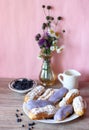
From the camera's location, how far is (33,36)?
1407mm

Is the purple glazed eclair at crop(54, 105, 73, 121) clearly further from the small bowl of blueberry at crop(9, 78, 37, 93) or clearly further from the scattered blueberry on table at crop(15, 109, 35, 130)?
the small bowl of blueberry at crop(9, 78, 37, 93)

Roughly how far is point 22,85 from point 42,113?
30 cm

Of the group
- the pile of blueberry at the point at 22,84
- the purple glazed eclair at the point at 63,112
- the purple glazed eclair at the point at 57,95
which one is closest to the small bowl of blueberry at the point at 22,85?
the pile of blueberry at the point at 22,84

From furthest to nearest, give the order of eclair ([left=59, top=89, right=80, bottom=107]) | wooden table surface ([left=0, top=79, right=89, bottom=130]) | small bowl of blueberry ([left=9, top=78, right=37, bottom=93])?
small bowl of blueberry ([left=9, top=78, right=37, bottom=93]) → eclair ([left=59, top=89, right=80, bottom=107]) → wooden table surface ([left=0, top=79, right=89, bottom=130])

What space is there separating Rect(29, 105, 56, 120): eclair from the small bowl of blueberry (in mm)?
229

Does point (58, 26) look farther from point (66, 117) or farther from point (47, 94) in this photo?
point (66, 117)

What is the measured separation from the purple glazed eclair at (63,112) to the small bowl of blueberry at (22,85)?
0.26m

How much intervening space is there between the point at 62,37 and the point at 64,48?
0.07 metres

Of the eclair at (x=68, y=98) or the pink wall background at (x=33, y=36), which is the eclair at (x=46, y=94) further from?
the pink wall background at (x=33, y=36)

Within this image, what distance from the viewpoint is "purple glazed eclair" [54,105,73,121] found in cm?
101

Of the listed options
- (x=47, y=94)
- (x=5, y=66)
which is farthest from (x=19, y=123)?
(x=5, y=66)

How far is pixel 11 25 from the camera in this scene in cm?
141

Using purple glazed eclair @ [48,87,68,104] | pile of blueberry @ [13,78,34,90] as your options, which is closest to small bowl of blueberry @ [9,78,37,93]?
pile of blueberry @ [13,78,34,90]

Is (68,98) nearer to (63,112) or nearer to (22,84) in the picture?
(63,112)
